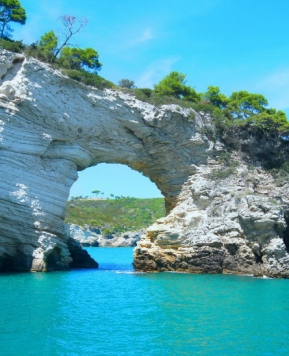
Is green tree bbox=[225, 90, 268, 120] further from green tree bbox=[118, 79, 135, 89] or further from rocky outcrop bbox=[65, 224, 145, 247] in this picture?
rocky outcrop bbox=[65, 224, 145, 247]

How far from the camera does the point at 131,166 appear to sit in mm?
36312

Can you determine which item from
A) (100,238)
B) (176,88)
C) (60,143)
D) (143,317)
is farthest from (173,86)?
(100,238)

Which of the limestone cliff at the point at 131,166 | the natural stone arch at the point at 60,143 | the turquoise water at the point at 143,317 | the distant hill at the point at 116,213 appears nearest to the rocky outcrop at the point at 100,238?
the distant hill at the point at 116,213

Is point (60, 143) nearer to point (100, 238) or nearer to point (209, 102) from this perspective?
point (209, 102)

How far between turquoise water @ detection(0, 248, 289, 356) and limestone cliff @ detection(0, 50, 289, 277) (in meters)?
4.11

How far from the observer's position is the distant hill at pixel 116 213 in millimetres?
119875

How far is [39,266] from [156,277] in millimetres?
7167

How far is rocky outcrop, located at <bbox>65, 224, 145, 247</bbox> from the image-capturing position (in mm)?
101438

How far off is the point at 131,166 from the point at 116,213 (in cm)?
10755

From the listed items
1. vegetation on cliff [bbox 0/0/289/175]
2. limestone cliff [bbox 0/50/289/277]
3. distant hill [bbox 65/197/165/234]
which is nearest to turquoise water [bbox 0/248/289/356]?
limestone cliff [bbox 0/50/289/277]

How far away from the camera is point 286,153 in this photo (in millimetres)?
37719

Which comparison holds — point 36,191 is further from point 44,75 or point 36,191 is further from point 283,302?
point 283,302

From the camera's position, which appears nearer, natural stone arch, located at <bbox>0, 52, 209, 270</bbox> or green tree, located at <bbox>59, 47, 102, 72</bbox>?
natural stone arch, located at <bbox>0, 52, 209, 270</bbox>

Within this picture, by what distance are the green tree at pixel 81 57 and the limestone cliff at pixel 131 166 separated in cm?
419
